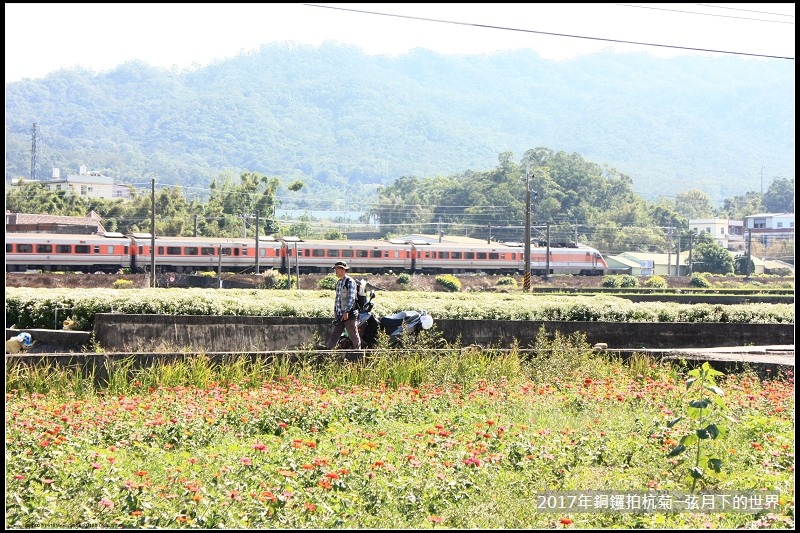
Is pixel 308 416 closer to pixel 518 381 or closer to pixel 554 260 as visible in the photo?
pixel 518 381

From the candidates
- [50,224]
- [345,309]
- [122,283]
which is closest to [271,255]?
[50,224]

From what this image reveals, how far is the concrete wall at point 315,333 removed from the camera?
13.5 meters

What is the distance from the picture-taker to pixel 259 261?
53531 mm

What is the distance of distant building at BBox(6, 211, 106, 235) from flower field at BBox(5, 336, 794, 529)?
166 feet

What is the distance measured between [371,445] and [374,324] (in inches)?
236

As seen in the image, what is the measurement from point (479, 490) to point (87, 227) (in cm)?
6110

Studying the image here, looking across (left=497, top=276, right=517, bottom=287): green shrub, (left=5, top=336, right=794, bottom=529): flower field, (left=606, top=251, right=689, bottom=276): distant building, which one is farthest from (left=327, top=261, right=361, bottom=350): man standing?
(left=606, top=251, right=689, bottom=276): distant building

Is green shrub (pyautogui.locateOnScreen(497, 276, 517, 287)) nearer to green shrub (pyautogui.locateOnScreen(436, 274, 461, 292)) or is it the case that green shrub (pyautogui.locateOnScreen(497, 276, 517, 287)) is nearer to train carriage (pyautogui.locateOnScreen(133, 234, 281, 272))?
green shrub (pyautogui.locateOnScreen(436, 274, 461, 292))

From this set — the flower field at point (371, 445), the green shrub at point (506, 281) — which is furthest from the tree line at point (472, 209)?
the flower field at point (371, 445)

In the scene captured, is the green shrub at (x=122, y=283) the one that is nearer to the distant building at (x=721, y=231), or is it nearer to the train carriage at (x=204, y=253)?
the train carriage at (x=204, y=253)

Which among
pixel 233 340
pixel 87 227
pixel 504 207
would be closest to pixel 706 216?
pixel 504 207

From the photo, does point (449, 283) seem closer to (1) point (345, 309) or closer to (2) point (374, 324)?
(2) point (374, 324)

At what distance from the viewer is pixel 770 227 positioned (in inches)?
4916

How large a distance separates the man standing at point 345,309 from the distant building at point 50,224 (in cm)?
4842
